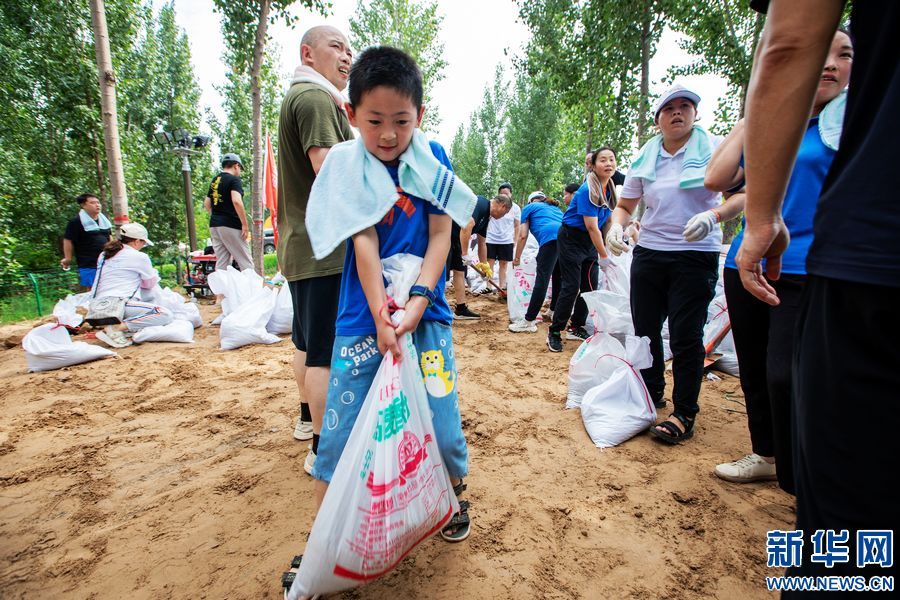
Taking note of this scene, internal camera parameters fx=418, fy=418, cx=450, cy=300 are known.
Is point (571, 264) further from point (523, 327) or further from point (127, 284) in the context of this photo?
point (127, 284)

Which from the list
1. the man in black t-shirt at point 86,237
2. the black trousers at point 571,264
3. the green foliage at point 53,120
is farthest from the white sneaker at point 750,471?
the green foliage at point 53,120

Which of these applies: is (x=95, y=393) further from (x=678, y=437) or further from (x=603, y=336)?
(x=678, y=437)

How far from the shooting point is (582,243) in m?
4.37

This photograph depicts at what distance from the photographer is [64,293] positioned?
24.4 ft

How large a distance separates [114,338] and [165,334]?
0.53m

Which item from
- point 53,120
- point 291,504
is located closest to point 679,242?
point 291,504

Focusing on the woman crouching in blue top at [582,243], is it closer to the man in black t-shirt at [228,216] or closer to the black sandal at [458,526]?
the black sandal at [458,526]

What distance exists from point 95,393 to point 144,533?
2.18 meters

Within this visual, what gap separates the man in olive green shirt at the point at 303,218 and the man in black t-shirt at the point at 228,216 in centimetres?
460

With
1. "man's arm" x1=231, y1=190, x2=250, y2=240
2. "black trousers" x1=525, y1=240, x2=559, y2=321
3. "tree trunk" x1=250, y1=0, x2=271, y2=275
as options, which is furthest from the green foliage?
"black trousers" x1=525, y1=240, x2=559, y2=321

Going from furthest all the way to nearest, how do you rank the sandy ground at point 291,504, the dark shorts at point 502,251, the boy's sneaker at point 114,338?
1. the dark shorts at point 502,251
2. the boy's sneaker at point 114,338
3. the sandy ground at point 291,504

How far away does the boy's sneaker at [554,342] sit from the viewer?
428 centimetres

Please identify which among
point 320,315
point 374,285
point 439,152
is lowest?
point 320,315

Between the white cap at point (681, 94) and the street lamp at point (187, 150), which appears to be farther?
the street lamp at point (187, 150)
